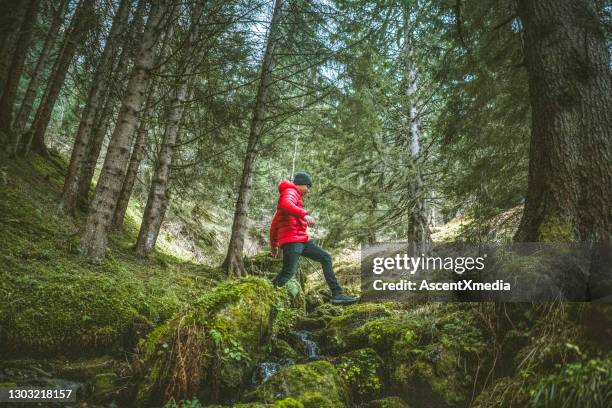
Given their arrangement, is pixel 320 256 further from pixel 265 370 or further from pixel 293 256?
pixel 265 370

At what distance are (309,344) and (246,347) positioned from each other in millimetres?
2121

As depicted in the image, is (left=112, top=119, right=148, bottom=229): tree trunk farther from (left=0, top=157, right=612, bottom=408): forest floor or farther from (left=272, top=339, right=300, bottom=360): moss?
(left=272, top=339, right=300, bottom=360): moss

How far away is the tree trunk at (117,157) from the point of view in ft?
19.0

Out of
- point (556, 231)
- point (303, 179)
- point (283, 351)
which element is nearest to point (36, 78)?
point (303, 179)

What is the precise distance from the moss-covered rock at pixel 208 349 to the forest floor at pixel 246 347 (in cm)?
1

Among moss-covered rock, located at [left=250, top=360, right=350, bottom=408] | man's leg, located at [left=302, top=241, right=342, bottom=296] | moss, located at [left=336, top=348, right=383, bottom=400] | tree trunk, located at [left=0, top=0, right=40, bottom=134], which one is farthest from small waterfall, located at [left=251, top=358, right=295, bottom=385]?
tree trunk, located at [left=0, top=0, right=40, bottom=134]

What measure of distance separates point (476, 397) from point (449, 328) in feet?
3.13

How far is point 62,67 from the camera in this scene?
31.8ft

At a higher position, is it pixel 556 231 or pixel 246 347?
pixel 556 231

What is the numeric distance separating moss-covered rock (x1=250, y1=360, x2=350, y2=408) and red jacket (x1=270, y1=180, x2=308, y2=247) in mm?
2374

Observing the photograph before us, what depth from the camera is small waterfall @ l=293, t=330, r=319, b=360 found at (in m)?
6.15

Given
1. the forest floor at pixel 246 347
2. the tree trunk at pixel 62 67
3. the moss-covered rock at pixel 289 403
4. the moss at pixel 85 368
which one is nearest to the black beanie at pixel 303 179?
the forest floor at pixel 246 347

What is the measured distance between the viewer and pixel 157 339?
4105 millimetres

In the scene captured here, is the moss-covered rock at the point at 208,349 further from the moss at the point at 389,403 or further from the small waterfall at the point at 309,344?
the moss at the point at 389,403
